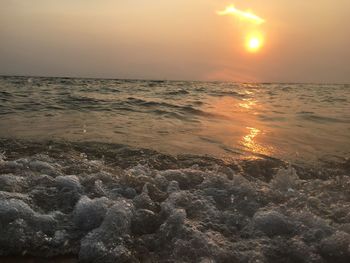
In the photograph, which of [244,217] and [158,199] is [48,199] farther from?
[244,217]

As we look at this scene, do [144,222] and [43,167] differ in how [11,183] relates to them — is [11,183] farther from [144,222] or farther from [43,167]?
[144,222]

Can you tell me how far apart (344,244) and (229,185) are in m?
1.63

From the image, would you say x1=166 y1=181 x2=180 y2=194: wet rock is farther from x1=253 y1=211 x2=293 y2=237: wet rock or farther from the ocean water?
x1=253 y1=211 x2=293 y2=237: wet rock

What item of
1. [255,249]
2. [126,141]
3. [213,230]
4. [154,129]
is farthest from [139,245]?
[154,129]

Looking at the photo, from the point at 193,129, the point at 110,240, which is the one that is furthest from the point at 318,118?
the point at 110,240

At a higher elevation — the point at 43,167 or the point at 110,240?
the point at 43,167

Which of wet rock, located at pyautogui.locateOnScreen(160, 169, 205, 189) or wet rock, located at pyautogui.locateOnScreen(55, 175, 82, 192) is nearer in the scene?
wet rock, located at pyautogui.locateOnScreen(55, 175, 82, 192)

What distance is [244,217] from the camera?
13.1ft

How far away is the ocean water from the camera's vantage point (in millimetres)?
3367

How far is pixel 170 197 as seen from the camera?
14.4 feet

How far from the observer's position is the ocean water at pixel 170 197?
3367 mm

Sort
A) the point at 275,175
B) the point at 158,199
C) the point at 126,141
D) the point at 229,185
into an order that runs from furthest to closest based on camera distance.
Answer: the point at 126,141 < the point at 275,175 < the point at 229,185 < the point at 158,199

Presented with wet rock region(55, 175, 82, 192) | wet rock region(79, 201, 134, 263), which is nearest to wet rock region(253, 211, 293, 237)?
wet rock region(79, 201, 134, 263)

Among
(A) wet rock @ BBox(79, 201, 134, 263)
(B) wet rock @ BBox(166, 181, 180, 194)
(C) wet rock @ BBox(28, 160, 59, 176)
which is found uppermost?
(C) wet rock @ BBox(28, 160, 59, 176)
